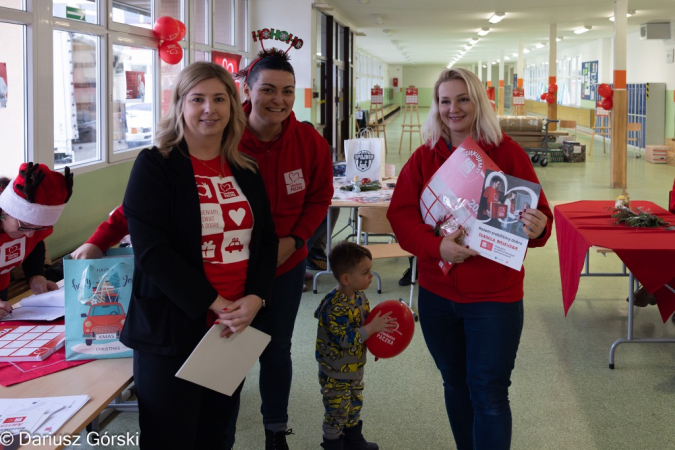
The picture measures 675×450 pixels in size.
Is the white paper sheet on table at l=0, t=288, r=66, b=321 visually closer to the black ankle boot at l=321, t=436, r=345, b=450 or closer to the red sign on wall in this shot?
the black ankle boot at l=321, t=436, r=345, b=450

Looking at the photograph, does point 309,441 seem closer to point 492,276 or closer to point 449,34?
point 492,276

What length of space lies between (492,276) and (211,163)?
0.93 metres

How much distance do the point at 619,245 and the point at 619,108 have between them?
8.92 m

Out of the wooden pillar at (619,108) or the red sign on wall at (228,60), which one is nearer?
the red sign on wall at (228,60)

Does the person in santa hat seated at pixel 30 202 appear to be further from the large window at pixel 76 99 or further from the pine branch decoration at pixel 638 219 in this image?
the pine branch decoration at pixel 638 219

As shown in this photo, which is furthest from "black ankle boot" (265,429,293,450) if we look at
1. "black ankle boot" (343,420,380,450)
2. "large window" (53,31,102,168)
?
"large window" (53,31,102,168)

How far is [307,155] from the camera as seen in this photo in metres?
2.58

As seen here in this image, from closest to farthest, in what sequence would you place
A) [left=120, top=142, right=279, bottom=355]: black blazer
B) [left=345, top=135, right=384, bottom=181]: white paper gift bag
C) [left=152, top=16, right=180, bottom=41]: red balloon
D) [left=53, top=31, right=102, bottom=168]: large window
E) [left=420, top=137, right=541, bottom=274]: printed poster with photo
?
[left=120, top=142, right=279, bottom=355]: black blazer, [left=420, top=137, right=541, bottom=274]: printed poster with photo, [left=53, top=31, right=102, bottom=168]: large window, [left=345, top=135, right=384, bottom=181]: white paper gift bag, [left=152, top=16, right=180, bottom=41]: red balloon

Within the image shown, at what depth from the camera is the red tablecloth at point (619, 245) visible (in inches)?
142

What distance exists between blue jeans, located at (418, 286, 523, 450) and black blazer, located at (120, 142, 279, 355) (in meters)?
0.79

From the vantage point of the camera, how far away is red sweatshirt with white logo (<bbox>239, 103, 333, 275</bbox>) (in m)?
2.51

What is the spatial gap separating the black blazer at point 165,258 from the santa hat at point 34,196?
572 mm

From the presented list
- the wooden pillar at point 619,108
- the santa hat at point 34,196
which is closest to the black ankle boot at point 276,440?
the santa hat at point 34,196

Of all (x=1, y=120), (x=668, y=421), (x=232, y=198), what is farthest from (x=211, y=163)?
(x=1, y=120)
